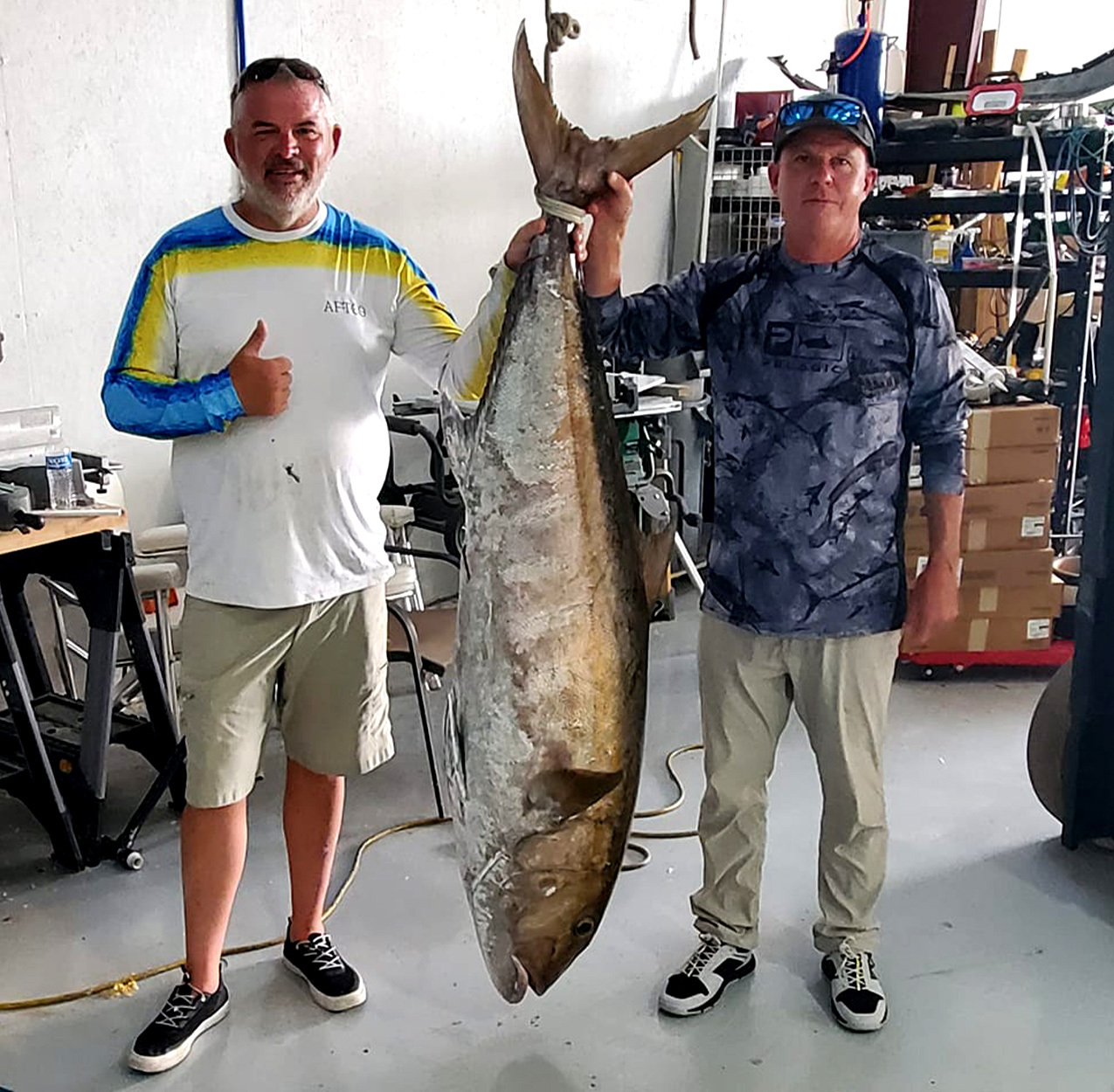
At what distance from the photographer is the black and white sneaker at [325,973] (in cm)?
229

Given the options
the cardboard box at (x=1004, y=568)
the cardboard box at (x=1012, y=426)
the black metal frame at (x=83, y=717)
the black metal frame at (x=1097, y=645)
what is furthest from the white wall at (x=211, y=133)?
the black metal frame at (x=1097, y=645)

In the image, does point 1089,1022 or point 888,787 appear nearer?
point 1089,1022

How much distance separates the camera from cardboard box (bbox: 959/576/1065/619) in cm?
408

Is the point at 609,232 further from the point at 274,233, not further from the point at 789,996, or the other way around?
the point at 789,996

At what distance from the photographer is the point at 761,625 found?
2146 millimetres

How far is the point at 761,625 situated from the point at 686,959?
2.43 ft

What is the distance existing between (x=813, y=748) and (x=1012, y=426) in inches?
83.5

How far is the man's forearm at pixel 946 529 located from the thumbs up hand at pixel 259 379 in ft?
3.76

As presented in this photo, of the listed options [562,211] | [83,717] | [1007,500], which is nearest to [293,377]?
[562,211]

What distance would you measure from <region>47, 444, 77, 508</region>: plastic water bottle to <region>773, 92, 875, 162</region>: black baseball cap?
5.85ft

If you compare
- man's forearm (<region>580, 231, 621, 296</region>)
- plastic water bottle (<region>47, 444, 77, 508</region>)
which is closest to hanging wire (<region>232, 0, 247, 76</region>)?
plastic water bottle (<region>47, 444, 77, 508</region>)

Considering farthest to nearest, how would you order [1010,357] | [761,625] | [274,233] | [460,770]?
[1010,357]
[761,625]
[274,233]
[460,770]

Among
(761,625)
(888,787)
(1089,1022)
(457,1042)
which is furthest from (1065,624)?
(457,1042)

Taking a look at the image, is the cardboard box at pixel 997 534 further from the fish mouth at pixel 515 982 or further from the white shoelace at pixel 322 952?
the fish mouth at pixel 515 982
